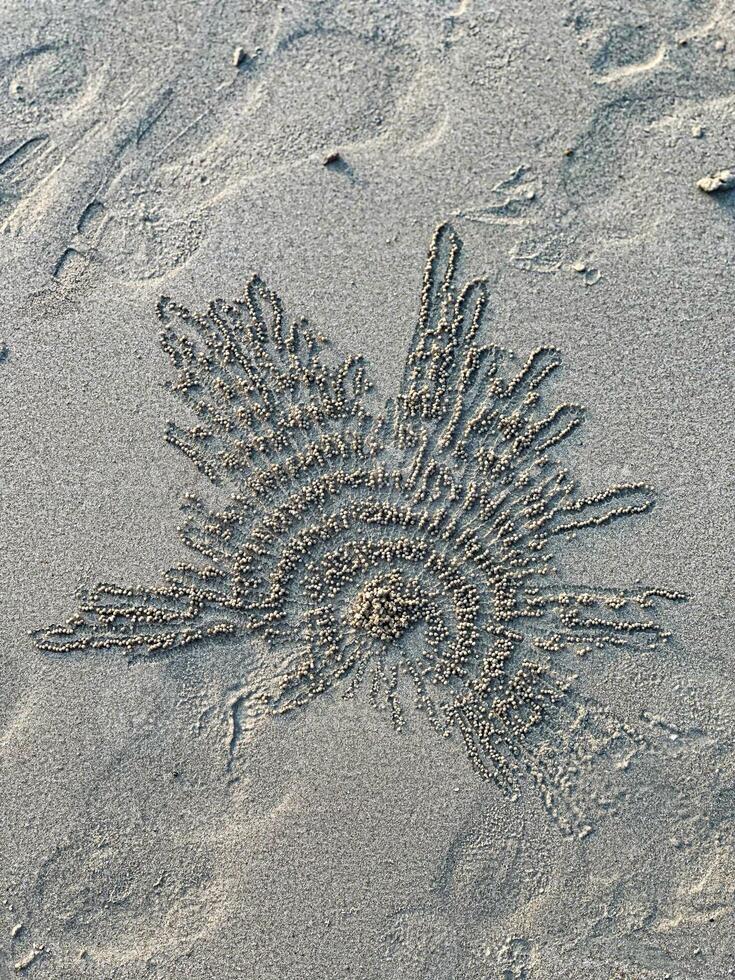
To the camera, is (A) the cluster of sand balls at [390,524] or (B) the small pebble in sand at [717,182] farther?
(B) the small pebble in sand at [717,182]

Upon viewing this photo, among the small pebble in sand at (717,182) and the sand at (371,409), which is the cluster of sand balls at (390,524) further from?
the small pebble in sand at (717,182)

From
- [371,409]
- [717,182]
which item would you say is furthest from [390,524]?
[717,182]

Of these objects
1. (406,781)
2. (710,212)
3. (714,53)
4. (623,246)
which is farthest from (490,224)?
(406,781)

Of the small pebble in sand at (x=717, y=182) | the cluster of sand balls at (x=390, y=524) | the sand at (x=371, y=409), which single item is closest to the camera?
the sand at (x=371, y=409)

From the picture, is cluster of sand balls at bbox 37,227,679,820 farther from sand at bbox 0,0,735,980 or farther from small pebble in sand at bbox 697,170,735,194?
small pebble in sand at bbox 697,170,735,194

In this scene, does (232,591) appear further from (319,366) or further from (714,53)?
(714,53)

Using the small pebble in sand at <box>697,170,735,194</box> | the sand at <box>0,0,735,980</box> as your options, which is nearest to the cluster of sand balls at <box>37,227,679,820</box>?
the sand at <box>0,0,735,980</box>

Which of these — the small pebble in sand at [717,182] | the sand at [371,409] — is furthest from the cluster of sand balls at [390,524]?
the small pebble in sand at [717,182]
